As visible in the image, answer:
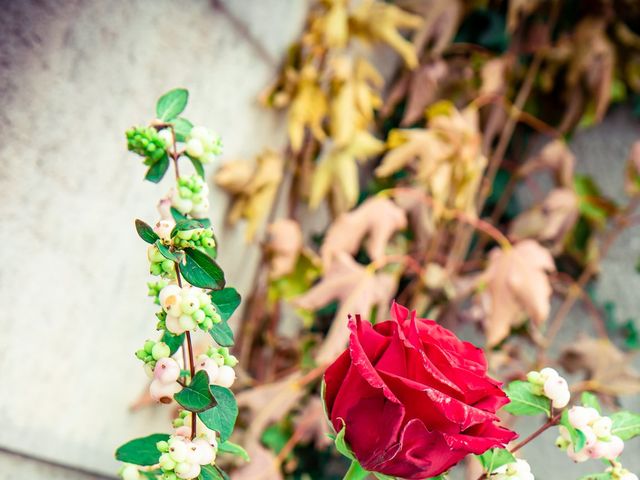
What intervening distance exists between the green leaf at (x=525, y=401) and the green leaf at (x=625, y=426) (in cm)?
5

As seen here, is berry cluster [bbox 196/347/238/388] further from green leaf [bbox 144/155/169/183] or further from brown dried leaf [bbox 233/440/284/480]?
brown dried leaf [bbox 233/440/284/480]

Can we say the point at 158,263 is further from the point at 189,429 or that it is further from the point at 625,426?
the point at 625,426

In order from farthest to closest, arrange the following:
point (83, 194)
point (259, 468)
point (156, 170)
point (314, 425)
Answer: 1. point (314, 425)
2. point (259, 468)
3. point (83, 194)
4. point (156, 170)

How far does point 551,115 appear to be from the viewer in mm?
1499

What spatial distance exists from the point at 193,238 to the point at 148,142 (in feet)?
0.34

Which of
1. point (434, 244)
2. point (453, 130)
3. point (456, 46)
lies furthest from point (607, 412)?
point (456, 46)

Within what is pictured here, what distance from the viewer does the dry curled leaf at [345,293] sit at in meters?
0.96

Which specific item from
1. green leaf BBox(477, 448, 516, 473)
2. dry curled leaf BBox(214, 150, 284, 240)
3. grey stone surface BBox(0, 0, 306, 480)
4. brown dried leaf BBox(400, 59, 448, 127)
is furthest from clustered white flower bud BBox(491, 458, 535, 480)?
brown dried leaf BBox(400, 59, 448, 127)

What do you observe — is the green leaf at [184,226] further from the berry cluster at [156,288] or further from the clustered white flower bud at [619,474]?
the clustered white flower bud at [619,474]

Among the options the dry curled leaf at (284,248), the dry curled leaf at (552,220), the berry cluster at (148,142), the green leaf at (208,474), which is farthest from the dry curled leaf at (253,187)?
the green leaf at (208,474)

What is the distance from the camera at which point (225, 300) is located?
0.43 metres

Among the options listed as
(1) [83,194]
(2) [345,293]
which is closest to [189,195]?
(1) [83,194]

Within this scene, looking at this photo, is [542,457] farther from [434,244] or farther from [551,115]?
[551,115]

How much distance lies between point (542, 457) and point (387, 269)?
1.75ft
